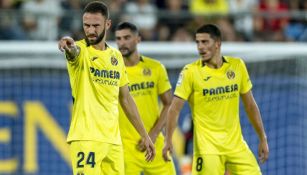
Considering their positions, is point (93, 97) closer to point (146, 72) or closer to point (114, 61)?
point (114, 61)

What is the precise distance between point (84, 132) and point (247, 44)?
6.48m

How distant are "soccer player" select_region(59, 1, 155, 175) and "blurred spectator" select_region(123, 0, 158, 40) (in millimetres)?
6436

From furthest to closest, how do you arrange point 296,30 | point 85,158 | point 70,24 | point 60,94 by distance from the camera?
point 296,30 < point 70,24 < point 60,94 < point 85,158

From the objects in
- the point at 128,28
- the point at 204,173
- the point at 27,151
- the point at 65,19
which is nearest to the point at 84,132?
the point at 204,173

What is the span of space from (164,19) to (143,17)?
352mm

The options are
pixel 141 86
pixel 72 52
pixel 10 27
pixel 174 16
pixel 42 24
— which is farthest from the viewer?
pixel 174 16

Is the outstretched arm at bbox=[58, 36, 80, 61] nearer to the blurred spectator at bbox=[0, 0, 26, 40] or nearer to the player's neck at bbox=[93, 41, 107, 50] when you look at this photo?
the player's neck at bbox=[93, 41, 107, 50]

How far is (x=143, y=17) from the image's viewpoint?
16.6m

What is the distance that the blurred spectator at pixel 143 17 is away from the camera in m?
16.3

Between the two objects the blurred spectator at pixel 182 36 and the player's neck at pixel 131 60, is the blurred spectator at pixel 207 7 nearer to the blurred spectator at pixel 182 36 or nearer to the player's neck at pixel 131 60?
the blurred spectator at pixel 182 36

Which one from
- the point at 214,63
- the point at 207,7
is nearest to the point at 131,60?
the point at 214,63

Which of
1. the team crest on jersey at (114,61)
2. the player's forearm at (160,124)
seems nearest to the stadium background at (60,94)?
the player's forearm at (160,124)

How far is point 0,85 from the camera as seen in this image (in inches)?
603

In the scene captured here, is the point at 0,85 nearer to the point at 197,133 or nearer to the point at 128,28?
the point at 128,28
